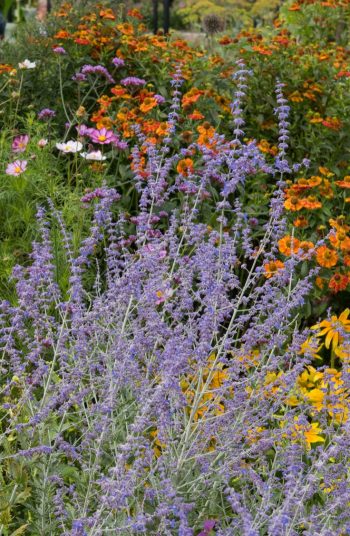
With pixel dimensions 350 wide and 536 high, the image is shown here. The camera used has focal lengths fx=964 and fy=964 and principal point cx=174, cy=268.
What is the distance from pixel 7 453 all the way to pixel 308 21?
232 inches

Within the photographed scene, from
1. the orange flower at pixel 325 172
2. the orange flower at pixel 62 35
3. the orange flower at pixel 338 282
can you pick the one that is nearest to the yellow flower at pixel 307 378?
the orange flower at pixel 338 282

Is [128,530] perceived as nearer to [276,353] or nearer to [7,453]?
[7,453]

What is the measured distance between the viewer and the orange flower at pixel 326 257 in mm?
3986

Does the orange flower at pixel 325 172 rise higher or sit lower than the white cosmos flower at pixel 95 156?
lower

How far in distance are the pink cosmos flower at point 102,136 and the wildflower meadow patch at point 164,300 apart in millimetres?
13

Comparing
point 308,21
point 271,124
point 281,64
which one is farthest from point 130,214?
point 308,21

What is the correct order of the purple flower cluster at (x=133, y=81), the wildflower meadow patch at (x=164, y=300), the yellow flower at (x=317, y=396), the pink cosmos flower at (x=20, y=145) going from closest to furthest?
the wildflower meadow patch at (x=164, y=300)
the yellow flower at (x=317, y=396)
the pink cosmos flower at (x=20, y=145)
the purple flower cluster at (x=133, y=81)

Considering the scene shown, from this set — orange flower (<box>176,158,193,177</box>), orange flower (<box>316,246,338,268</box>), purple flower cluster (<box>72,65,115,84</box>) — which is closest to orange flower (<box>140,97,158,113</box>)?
purple flower cluster (<box>72,65,115,84</box>)

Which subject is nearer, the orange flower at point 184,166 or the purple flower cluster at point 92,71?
the orange flower at point 184,166

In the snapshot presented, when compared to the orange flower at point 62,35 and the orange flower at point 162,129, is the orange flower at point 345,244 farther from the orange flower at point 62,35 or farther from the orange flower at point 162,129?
the orange flower at point 62,35

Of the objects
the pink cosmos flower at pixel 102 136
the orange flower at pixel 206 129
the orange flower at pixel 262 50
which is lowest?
the pink cosmos flower at pixel 102 136

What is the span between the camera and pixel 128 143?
4887mm

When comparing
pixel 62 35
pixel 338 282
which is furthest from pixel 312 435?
pixel 62 35

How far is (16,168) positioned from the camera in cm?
421
